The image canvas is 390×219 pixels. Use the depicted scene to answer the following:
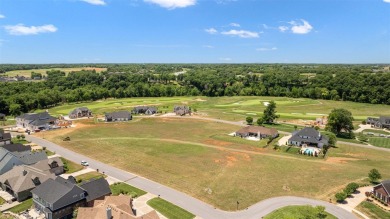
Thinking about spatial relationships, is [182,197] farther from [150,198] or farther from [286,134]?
[286,134]

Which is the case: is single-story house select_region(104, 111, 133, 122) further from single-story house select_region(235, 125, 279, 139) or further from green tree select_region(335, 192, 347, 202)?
green tree select_region(335, 192, 347, 202)

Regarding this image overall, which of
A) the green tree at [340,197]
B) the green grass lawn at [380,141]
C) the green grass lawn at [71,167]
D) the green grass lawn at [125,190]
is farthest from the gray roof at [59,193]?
the green grass lawn at [380,141]

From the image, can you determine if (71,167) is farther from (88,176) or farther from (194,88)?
(194,88)

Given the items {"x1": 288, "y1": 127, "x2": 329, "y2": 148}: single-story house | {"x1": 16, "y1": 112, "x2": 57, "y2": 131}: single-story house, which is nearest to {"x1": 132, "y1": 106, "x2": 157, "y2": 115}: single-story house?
{"x1": 16, "y1": 112, "x2": 57, "y2": 131}: single-story house

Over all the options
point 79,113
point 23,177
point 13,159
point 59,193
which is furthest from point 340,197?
point 79,113

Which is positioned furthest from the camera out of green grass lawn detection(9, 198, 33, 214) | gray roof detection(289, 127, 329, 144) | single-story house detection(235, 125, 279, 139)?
single-story house detection(235, 125, 279, 139)

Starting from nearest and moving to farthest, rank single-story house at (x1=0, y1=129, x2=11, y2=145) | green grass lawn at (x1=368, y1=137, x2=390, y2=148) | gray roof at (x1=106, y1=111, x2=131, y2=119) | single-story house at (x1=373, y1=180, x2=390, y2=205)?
single-story house at (x1=373, y1=180, x2=390, y2=205) → green grass lawn at (x1=368, y1=137, x2=390, y2=148) → single-story house at (x1=0, y1=129, x2=11, y2=145) → gray roof at (x1=106, y1=111, x2=131, y2=119)

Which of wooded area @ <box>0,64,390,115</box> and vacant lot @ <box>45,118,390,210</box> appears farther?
wooded area @ <box>0,64,390,115</box>
